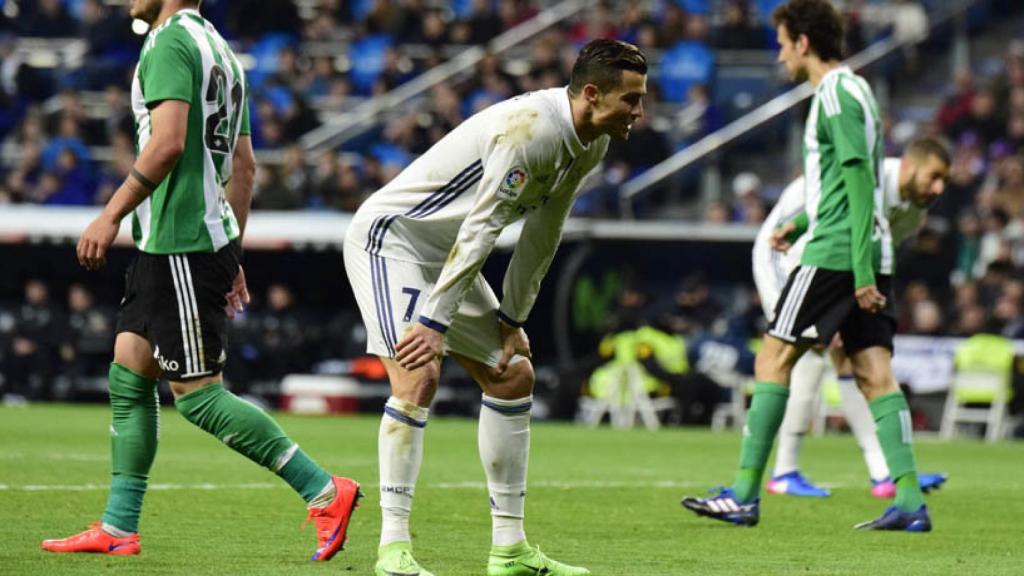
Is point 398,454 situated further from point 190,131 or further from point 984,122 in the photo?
point 984,122

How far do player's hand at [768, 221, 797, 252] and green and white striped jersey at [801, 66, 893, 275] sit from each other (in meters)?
0.72

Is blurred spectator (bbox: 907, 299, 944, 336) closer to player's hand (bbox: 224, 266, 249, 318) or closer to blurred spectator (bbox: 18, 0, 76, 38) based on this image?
player's hand (bbox: 224, 266, 249, 318)

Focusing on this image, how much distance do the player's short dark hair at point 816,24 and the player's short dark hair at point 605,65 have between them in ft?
9.20

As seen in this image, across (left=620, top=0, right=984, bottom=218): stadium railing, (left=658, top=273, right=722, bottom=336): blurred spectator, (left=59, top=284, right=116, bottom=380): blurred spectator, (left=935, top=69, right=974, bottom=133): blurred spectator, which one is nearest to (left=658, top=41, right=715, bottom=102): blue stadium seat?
(left=620, top=0, right=984, bottom=218): stadium railing

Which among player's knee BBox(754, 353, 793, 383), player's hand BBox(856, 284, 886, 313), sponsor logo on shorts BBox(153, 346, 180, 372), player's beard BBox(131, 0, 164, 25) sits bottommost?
player's knee BBox(754, 353, 793, 383)

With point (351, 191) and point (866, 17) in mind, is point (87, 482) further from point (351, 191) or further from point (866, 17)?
point (866, 17)

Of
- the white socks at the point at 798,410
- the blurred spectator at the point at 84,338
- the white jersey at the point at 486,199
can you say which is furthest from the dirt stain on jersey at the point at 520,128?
the blurred spectator at the point at 84,338

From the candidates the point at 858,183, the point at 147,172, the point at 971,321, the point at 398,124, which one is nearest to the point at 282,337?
the point at 398,124

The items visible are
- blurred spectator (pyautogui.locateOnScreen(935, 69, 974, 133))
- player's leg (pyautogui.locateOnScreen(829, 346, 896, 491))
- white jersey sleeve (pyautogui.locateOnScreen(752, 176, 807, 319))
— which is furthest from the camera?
blurred spectator (pyautogui.locateOnScreen(935, 69, 974, 133))

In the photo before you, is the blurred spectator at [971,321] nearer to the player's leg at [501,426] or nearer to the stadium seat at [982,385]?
the stadium seat at [982,385]

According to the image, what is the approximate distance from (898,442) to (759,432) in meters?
0.64

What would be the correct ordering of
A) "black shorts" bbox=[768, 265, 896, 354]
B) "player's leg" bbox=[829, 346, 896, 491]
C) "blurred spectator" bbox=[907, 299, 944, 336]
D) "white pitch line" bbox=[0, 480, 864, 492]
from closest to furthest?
1. "black shorts" bbox=[768, 265, 896, 354]
2. "white pitch line" bbox=[0, 480, 864, 492]
3. "player's leg" bbox=[829, 346, 896, 491]
4. "blurred spectator" bbox=[907, 299, 944, 336]

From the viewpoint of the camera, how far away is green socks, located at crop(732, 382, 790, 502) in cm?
876

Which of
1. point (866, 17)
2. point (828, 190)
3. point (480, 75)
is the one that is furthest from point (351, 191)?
point (828, 190)
